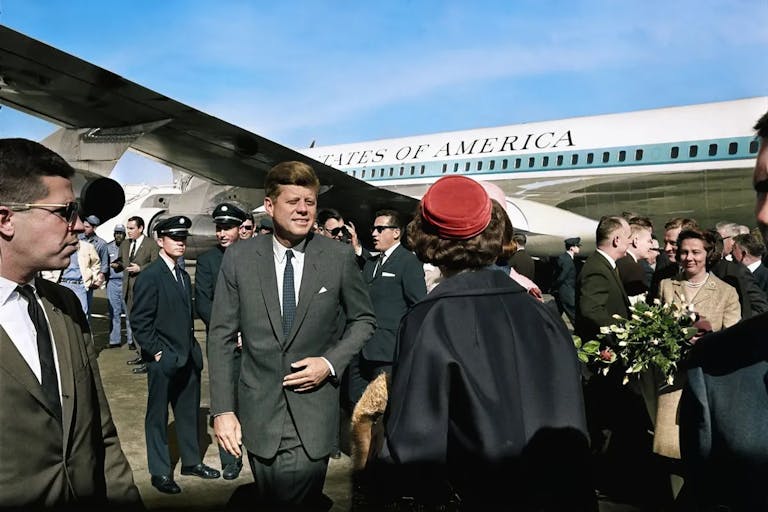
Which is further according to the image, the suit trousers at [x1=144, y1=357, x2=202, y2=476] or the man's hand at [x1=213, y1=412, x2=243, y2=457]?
the suit trousers at [x1=144, y1=357, x2=202, y2=476]

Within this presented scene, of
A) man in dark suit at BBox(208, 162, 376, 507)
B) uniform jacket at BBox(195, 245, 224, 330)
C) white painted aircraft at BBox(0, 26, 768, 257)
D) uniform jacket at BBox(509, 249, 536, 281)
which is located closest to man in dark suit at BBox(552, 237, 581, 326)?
uniform jacket at BBox(509, 249, 536, 281)

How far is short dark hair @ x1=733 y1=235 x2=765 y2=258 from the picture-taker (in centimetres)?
698

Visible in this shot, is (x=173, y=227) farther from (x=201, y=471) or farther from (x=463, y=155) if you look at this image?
(x=463, y=155)


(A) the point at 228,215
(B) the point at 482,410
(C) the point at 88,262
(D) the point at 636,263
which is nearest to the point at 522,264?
(D) the point at 636,263

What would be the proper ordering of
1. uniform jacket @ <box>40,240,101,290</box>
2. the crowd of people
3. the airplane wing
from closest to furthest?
1. the crowd of people
2. the airplane wing
3. uniform jacket @ <box>40,240,101,290</box>

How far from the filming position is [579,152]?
51.9 feet

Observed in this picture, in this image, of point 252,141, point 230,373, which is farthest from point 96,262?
point 230,373

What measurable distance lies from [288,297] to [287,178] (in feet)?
1.99

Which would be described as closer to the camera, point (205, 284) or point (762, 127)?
point (762, 127)

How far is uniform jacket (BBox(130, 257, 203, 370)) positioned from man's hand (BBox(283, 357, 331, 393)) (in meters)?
2.33

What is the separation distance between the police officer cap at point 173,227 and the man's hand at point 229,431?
275 cm

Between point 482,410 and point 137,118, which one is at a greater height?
point 137,118

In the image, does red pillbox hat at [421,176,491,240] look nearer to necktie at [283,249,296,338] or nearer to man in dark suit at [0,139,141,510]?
man in dark suit at [0,139,141,510]

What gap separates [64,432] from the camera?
1938 millimetres
